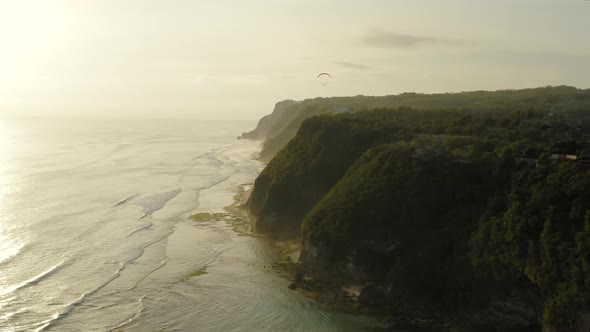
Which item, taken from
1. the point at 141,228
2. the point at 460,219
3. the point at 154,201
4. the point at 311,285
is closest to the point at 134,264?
the point at 141,228

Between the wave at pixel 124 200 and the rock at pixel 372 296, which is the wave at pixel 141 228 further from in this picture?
the rock at pixel 372 296

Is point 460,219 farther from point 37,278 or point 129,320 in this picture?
point 37,278

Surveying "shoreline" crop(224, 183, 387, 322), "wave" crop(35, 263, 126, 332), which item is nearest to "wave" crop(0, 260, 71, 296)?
"wave" crop(35, 263, 126, 332)

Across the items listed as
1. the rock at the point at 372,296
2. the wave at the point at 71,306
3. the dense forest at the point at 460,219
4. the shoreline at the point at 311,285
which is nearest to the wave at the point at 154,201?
the dense forest at the point at 460,219

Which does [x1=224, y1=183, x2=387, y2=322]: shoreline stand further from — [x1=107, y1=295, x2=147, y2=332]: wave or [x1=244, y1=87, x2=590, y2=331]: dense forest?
[x1=107, y1=295, x2=147, y2=332]: wave

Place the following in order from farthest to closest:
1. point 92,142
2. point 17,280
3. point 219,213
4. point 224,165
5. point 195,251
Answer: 1. point 92,142
2. point 224,165
3. point 219,213
4. point 195,251
5. point 17,280

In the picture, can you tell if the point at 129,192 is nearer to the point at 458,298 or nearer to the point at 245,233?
the point at 245,233

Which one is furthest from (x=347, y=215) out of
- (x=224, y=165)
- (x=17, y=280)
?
(x=224, y=165)

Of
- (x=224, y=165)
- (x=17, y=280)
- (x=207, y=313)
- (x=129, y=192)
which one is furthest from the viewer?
(x=224, y=165)
